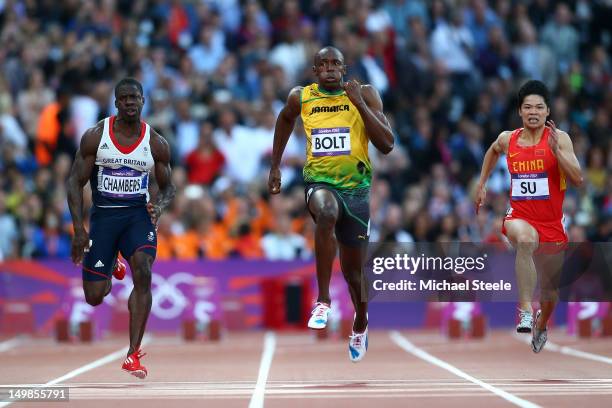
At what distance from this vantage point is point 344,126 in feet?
35.8

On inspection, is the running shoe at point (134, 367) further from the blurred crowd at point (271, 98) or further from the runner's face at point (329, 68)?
the blurred crowd at point (271, 98)

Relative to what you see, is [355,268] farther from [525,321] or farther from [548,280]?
[548,280]

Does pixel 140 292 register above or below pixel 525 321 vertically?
above

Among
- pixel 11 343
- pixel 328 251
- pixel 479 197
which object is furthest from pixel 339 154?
pixel 11 343

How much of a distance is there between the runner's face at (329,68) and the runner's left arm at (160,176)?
1598 millimetres

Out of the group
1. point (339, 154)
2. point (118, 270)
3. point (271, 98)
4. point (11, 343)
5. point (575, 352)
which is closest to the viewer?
point (339, 154)

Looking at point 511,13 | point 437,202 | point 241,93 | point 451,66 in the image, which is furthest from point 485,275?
point 511,13

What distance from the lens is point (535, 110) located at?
36.9ft

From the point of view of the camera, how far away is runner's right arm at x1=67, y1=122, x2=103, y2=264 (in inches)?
430

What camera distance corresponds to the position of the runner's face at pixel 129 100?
35.6ft

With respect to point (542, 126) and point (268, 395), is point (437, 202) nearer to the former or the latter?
point (542, 126)

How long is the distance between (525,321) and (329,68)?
2887 mm

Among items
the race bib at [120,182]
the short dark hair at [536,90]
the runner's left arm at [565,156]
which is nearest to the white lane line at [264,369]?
the race bib at [120,182]

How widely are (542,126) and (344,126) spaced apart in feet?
6.37
